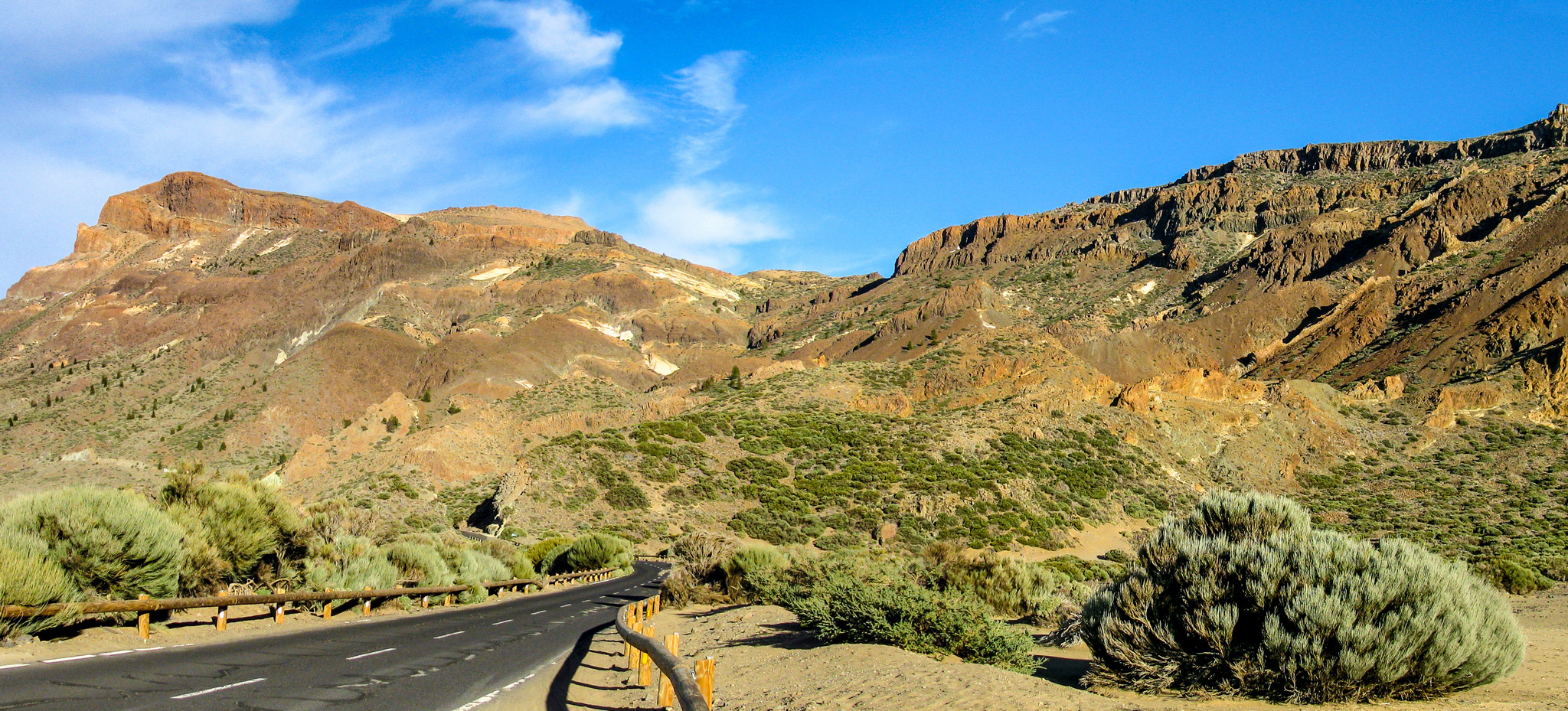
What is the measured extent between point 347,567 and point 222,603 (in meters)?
5.94

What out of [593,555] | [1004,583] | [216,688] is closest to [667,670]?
[216,688]

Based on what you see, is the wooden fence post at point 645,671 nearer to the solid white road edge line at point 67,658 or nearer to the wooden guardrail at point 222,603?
the solid white road edge line at point 67,658

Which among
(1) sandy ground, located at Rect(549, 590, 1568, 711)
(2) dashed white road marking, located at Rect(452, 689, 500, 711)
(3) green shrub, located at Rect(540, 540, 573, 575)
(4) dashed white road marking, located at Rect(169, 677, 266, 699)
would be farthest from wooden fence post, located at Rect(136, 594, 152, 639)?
(3) green shrub, located at Rect(540, 540, 573, 575)

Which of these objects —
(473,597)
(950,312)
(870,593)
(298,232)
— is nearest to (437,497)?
(473,597)

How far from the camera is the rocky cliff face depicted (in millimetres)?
55469

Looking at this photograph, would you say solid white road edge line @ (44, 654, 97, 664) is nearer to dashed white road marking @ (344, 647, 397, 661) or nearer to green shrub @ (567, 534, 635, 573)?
dashed white road marking @ (344, 647, 397, 661)

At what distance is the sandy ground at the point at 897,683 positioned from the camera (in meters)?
7.84

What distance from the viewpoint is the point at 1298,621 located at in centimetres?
795

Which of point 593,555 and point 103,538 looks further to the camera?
point 593,555

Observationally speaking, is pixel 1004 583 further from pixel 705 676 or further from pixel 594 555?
pixel 594 555

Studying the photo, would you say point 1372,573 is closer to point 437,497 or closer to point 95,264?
point 437,497

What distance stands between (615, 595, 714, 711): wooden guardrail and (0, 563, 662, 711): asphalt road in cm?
116

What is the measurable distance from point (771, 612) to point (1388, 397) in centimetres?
5644

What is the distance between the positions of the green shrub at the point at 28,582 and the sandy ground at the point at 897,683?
19.2 ft
